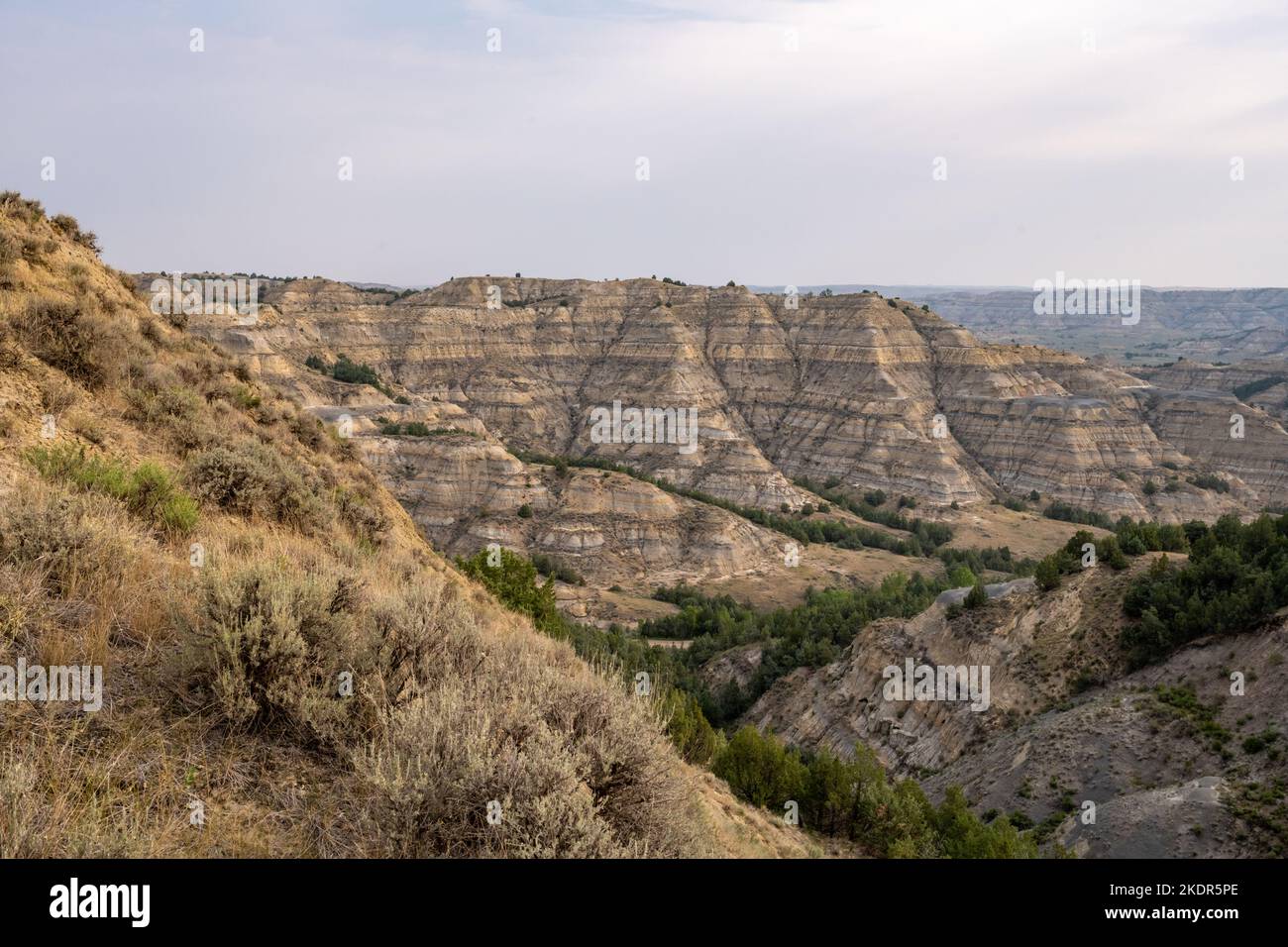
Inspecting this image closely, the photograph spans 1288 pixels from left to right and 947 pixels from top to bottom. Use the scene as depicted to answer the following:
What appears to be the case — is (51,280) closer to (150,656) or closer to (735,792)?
(150,656)

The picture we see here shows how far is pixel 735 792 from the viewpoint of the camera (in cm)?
1162

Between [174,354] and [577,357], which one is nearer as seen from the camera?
[174,354]

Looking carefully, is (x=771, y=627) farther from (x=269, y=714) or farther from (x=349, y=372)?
(x=349, y=372)

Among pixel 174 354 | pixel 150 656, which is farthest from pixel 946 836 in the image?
pixel 174 354

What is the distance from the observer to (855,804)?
40.0 ft

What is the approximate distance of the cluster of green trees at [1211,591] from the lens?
720 inches

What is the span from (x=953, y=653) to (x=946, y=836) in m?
12.7

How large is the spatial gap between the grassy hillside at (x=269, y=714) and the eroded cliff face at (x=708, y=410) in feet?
147

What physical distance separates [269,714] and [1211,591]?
24.1 meters

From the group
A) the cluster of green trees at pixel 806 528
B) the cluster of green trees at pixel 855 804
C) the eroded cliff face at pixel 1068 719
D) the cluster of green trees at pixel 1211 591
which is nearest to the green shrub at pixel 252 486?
the cluster of green trees at pixel 855 804

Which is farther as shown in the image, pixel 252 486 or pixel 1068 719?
pixel 1068 719

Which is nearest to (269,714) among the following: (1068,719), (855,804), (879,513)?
(855,804)
